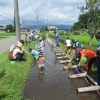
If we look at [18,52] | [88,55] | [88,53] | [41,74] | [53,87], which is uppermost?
[88,53]

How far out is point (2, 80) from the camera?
10539mm

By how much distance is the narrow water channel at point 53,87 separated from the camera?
27.5 feet

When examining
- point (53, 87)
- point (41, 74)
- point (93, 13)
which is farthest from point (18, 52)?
point (93, 13)

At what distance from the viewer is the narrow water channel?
8.38 meters

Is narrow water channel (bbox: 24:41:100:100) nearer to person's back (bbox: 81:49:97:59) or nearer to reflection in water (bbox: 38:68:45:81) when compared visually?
reflection in water (bbox: 38:68:45:81)

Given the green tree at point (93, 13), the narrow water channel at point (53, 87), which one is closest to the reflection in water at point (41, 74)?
the narrow water channel at point (53, 87)

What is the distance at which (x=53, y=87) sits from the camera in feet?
32.0

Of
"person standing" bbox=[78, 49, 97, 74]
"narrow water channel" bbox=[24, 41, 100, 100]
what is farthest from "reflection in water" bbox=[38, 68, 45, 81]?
"person standing" bbox=[78, 49, 97, 74]

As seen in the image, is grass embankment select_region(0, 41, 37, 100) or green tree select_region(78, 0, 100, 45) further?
green tree select_region(78, 0, 100, 45)

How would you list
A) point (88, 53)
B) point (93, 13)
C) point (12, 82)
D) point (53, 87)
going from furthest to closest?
point (93, 13) → point (88, 53) → point (12, 82) → point (53, 87)

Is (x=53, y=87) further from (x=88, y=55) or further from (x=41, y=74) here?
(x=41, y=74)

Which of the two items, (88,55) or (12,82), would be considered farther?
(88,55)

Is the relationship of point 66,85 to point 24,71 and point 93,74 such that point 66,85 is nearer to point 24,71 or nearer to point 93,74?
point 93,74

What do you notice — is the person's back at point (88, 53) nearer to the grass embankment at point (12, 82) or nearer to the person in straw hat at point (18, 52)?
the grass embankment at point (12, 82)
